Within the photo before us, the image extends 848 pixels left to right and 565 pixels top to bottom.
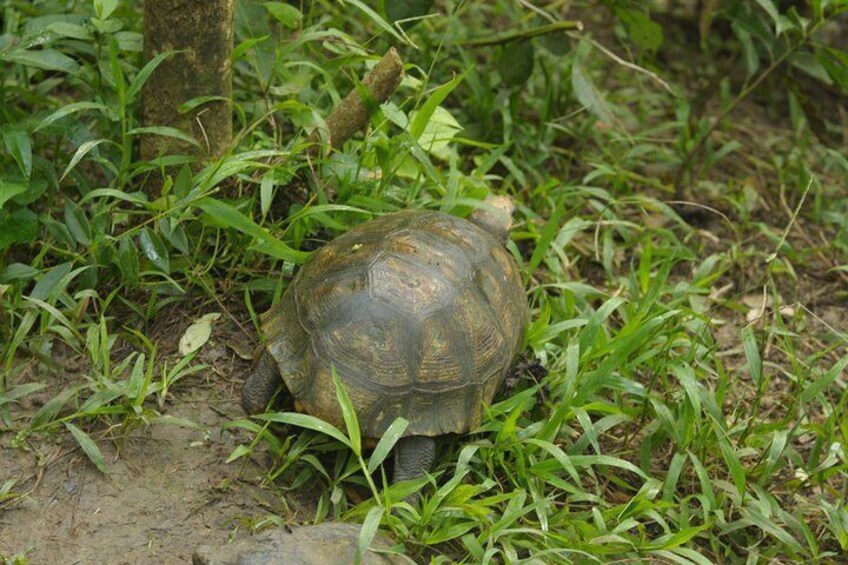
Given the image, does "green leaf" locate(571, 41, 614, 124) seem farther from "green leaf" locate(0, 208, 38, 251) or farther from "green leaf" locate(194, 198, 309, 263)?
"green leaf" locate(0, 208, 38, 251)

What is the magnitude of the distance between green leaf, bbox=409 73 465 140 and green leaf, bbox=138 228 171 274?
1.01m

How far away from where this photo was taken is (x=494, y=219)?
376cm

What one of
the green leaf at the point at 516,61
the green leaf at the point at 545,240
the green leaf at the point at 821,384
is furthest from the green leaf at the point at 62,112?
the green leaf at the point at 821,384

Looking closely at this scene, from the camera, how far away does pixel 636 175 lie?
4.80 metres

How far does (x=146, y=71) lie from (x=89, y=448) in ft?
4.19

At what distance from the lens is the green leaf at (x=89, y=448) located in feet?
9.61

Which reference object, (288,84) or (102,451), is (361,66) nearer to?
(288,84)

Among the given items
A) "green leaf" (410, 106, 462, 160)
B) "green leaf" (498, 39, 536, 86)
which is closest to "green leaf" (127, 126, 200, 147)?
"green leaf" (410, 106, 462, 160)

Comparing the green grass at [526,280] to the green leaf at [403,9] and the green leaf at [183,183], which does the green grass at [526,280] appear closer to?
the green leaf at [183,183]

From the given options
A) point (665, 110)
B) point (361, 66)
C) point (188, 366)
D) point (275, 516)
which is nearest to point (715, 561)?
point (275, 516)

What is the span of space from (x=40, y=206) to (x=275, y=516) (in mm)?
1541

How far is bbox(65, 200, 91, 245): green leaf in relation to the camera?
3.34 meters

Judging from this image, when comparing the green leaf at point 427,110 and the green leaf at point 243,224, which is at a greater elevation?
the green leaf at point 427,110

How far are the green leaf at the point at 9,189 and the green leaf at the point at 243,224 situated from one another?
23.5 inches
